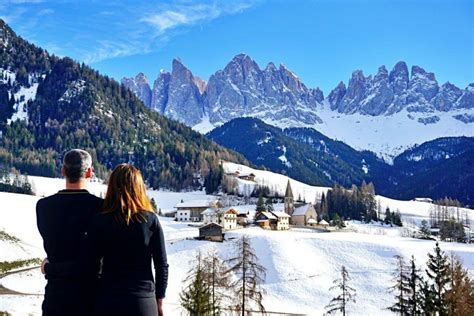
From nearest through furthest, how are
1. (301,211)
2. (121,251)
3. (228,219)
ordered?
(121,251) < (228,219) < (301,211)

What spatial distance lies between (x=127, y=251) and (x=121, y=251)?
0.20 feet

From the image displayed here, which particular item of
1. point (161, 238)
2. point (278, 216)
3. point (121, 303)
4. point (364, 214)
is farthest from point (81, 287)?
point (364, 214)

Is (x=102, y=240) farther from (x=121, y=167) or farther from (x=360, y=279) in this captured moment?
(x=360, y=279)

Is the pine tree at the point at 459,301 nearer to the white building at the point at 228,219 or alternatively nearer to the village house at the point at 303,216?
the white building at the point at 228,219

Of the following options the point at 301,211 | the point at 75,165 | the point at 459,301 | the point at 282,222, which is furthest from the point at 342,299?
the point at 301,211

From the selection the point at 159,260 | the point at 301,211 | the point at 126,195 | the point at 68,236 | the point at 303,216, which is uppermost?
the point at 126,195

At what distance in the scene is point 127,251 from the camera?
212 inches

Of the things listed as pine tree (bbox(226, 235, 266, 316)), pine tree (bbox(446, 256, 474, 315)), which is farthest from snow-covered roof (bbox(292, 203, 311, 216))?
pine tree (bbox(446, 256, 474, 315))

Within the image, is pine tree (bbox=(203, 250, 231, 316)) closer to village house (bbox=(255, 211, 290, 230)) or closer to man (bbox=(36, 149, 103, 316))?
man (bbox=(36, 149, 103, 316))

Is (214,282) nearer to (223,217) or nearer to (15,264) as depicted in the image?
(15,264)

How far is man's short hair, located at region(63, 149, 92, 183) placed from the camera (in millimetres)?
5738

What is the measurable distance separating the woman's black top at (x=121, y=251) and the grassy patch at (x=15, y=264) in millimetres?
51947

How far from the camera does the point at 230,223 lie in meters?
95.2

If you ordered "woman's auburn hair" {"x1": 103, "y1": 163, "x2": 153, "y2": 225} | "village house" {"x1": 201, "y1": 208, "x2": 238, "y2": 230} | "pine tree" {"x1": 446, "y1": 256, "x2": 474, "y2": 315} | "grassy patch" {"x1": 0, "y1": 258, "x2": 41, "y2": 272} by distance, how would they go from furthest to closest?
"village house" {"x1": 201, "y1": 208, "x2": 238, "y2": 230}, "grassy patch" {"x1": 0, "y1": 258, "x2": 41, "y2": 272}, "pine tree" {"x1": 446, "y1": 256, "x2": 474, "y2": 315}, "woman's auburn hair" {"x1": 103, "y1": 163, "x2": 153, "y2": 225}
